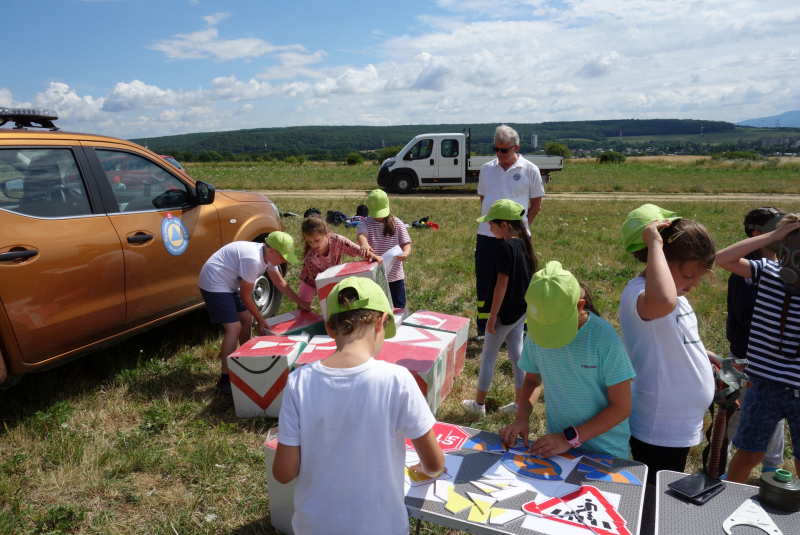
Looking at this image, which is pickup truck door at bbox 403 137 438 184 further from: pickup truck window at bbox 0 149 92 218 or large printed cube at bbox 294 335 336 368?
pickup truck window at bbox 0 149 92 218

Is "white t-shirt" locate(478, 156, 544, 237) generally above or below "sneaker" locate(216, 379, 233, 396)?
above

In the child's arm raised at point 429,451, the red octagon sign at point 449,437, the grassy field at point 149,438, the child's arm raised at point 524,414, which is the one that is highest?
the child's arm raised at point 429,451

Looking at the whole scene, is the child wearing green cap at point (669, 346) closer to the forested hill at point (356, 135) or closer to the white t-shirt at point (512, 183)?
the white t-shirt at point (512, 183)

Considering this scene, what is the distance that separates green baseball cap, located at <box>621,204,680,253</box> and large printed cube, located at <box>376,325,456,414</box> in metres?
1.69

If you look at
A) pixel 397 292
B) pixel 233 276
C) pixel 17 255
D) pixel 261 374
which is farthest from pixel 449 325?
pixel 17 255

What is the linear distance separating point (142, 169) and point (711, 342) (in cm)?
566

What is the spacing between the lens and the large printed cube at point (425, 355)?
11.5ft

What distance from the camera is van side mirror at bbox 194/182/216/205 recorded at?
4750 mm

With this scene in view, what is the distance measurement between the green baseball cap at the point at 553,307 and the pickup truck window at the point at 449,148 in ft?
59.3

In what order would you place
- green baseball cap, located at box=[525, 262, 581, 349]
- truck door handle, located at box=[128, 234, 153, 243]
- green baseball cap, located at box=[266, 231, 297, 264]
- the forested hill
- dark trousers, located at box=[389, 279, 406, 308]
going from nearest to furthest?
green baseball cap, located at box=[525, 262, 581, 349]
green baseball cap, located at box=[266, 231, 297, 264]
truck door handle, located at box=[128, 234, 153, 243]
dark trousers, located at box=[389, 279, 406, 308]
the forested hill

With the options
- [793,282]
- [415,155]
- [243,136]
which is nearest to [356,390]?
[793,282]

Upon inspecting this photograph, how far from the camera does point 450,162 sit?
1959cm

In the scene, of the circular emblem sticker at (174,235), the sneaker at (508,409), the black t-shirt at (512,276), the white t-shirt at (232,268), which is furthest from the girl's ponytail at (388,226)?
the sneaker at (508,409)

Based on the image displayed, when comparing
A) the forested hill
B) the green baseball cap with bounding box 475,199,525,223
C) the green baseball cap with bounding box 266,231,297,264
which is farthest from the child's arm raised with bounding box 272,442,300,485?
the forested hill
